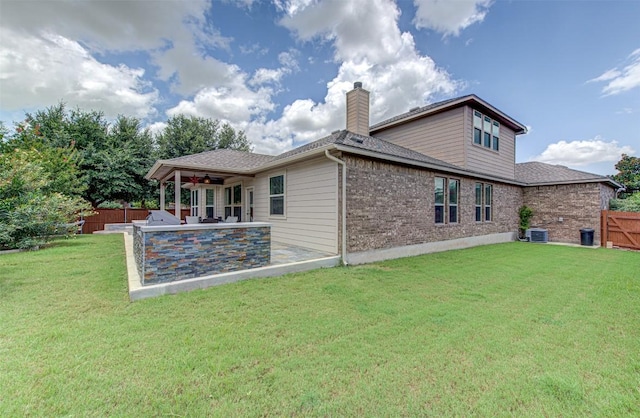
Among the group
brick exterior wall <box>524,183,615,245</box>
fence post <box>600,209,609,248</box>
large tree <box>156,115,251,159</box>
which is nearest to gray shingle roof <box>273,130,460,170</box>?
brick exterior wall <box>524,183,615,245</box>

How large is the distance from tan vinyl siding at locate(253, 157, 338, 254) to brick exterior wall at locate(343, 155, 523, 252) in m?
0.45

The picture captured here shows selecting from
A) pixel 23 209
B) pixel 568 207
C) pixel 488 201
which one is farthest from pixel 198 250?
pixel 568 207

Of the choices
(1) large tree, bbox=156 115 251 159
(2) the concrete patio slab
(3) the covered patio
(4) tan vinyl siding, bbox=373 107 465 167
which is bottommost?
(2) the concrete patio slab

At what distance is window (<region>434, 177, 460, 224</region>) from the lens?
30.9 feet

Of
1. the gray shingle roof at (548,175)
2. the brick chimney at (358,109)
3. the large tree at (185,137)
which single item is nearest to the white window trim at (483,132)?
the gray shingle roof at (548,175)

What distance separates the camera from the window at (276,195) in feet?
29.6

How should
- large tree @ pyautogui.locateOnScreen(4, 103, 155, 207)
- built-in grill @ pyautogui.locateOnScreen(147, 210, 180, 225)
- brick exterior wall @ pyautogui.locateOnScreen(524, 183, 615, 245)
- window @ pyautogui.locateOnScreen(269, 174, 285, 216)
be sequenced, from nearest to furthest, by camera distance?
built-in grill @ pyautogui.locateOnScreen(147, 210, 180, 225) < window @ pyautogui.locateOnScreen(269, 174, 285, 216) < brick exterior wall @ pyautogui.locateOnScreen(524, 183, 615, 245) < large tree @ pyautogui.locateOnScreen(4, 103, 155, 207)

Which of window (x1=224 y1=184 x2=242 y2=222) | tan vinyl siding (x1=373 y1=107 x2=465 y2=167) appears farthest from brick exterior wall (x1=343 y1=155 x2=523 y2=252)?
window (x1=224 y1=184 x2=242 y2=222)

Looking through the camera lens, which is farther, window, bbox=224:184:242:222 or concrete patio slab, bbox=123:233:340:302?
window, bbox=224:184:242:222

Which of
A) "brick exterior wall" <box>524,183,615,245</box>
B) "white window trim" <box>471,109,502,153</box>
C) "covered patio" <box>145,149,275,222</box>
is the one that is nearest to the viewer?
"covered patio" <box>145,149,275,222</box>

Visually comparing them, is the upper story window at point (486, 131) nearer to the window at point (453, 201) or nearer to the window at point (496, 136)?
the window at point (496, 136)

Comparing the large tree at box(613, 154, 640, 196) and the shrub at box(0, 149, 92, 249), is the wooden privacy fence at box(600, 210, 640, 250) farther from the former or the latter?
the shrub at box(0, 149, 92, 249)

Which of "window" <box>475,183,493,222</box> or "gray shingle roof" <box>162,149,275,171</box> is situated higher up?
"gray shingle roof" <box>162,149,275,171</box>

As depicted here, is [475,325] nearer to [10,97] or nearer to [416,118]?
[416,118]
